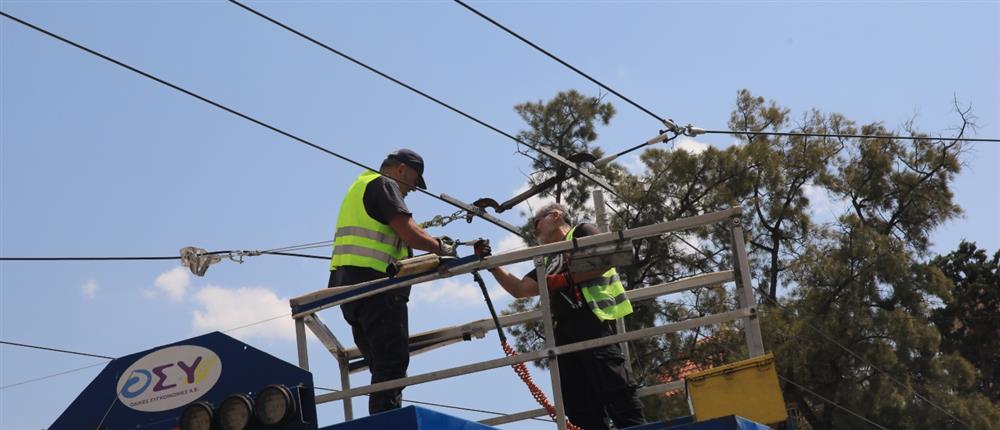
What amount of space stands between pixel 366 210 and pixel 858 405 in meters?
15.8

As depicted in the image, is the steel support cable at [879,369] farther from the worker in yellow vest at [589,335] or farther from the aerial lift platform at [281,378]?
the aerial lift platform at [281,378]

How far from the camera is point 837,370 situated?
21.3 metres

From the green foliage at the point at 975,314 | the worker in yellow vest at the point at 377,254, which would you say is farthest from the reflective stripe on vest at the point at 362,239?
the green foliage at the point at 975,314

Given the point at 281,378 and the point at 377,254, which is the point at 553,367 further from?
the point at 377,254

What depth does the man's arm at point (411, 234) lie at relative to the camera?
22.3ft

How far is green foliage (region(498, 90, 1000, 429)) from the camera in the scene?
20953 mm

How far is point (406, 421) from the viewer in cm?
498

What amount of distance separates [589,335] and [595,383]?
33 centimetres

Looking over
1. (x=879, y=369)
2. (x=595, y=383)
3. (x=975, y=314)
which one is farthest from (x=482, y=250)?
(x=975, y=314)

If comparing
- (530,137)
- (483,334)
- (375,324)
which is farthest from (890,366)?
(375,324)

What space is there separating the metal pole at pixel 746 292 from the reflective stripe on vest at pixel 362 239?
1.97 m

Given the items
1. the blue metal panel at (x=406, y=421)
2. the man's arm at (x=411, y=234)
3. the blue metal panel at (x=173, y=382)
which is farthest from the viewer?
the man's arm at (x=411, y=234)

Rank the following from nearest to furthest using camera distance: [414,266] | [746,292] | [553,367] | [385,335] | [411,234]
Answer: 1. [553,367]
2. [746,292]
3. [414,266]
4. [385,335]
5. [411,234]

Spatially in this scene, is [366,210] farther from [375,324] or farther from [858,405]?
[858,405]
